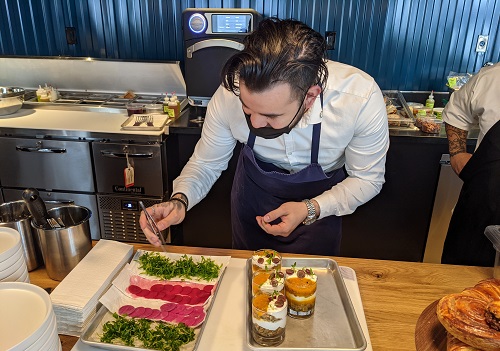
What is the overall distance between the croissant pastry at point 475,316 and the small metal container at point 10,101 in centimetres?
305

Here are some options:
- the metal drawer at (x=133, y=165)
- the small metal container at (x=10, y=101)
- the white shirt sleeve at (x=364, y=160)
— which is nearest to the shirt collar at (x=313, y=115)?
the white shirt sleeve at (x=364, y=160)

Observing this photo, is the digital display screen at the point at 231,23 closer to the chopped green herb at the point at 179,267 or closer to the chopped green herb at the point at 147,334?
the chopped green herb at the point at 179,267

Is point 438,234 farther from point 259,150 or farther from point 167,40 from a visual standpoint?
point 167,40

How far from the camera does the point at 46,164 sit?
116 inches

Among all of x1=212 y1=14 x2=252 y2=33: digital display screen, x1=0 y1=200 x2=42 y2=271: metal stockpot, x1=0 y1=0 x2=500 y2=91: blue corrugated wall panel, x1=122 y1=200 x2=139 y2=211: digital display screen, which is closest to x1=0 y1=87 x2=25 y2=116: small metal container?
x1=0 y1=0 x2=500 y2=91: blue corrugated wall panel

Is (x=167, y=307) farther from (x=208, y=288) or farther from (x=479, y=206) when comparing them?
(x=479, y=206)

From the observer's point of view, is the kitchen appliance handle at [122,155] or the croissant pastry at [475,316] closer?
the croissant pastry at [475,316]

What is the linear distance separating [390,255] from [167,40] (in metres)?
2.29

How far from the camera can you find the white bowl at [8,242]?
1.09 metres

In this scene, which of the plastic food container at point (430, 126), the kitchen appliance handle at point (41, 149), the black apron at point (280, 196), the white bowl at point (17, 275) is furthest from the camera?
the kitchen appliance handle at point (41, 149)

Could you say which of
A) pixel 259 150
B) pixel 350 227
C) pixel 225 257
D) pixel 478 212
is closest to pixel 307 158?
pixel 259 150

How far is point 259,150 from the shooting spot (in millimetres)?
1791

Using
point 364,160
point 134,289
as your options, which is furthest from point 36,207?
point 364,160

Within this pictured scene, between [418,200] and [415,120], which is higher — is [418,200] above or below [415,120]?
below
